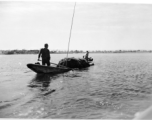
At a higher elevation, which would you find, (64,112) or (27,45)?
(27,45)

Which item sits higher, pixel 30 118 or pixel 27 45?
pixel 27 45

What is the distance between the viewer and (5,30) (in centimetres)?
777

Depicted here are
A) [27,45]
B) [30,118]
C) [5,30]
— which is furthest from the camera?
[27,45]

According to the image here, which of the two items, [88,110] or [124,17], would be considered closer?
[88,110]

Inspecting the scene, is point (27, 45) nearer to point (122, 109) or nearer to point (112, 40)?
point (112, 40)

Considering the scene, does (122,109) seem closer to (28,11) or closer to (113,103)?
(113,103)

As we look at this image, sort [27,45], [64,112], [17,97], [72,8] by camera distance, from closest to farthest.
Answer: [64,112] < [17,97] < [72,8] < [27,45]

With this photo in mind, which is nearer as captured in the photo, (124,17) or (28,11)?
(28,11)

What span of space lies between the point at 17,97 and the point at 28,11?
3.81m

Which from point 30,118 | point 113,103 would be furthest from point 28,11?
point 113,103

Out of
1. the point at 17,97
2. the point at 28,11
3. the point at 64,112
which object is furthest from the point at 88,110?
the point at 28,11

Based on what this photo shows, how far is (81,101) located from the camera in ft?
19.1

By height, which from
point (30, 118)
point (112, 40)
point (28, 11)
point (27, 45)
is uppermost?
point (28, 11)

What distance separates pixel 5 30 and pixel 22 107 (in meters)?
4.26
